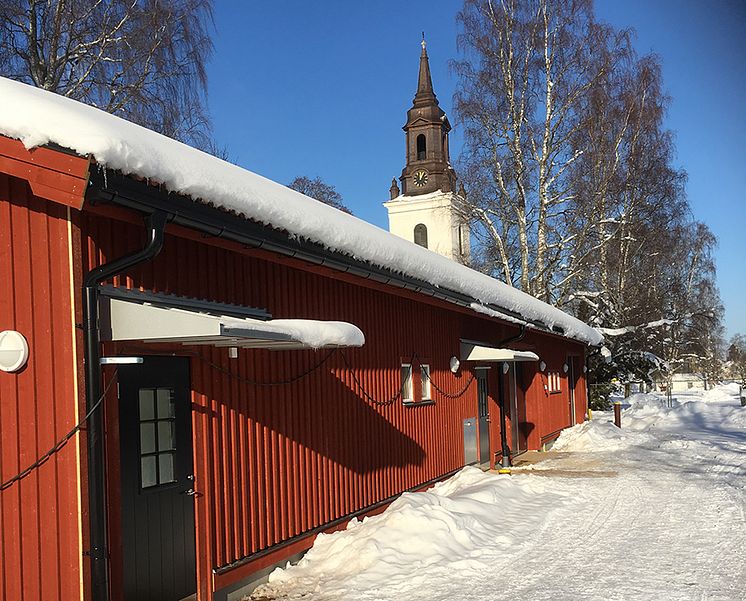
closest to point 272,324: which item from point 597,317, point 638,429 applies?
point 638,429

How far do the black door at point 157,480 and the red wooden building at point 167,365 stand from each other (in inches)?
0.6

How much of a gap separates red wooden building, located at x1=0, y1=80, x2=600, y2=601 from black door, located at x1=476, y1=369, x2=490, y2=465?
15.6ft

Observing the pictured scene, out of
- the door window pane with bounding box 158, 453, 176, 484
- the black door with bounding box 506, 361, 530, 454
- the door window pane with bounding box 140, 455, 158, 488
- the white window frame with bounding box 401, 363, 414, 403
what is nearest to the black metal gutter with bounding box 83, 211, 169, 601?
the door window pane with bounding box 140, 455, 158, 488

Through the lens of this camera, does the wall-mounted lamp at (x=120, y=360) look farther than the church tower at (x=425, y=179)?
No

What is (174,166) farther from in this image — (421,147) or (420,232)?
(420,232)

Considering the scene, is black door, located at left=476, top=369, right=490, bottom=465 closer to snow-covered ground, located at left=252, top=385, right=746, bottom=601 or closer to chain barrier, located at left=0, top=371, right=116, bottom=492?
snow-covered ground, located at left=252, top=385, right=746, bottom=601

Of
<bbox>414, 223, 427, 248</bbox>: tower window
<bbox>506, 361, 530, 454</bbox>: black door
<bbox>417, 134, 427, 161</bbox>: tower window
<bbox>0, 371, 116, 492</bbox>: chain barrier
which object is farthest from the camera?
<bbox>414, 223, 427, 248</bbox>: tower window

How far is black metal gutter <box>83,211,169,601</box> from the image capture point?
466 cm

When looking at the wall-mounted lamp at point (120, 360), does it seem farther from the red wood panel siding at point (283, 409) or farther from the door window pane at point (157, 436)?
the door window pane at point (157, 436)

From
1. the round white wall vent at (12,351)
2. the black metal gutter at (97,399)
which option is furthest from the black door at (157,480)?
the round white wall vent at (12,351)

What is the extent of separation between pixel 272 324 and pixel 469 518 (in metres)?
3.81

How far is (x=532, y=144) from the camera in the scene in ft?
68.2

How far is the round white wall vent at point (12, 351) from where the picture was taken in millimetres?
4477

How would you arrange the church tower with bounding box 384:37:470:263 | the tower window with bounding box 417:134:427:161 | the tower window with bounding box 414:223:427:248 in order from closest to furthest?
the church tower with bounding box 384:37:470:263 < the tower window with bounding box 417:134:427:161 < the tower window with bounding box 414:223:427:248
